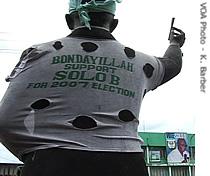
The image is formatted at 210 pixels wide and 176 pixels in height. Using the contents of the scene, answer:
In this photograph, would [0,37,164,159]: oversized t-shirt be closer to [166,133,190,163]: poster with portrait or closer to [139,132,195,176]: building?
[139,132,195,176]: building

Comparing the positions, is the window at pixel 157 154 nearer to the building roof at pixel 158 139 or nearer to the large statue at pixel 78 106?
the building roof at pixel 158 139

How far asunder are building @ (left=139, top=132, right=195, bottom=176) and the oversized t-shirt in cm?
1262

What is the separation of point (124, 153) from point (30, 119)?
0.20m

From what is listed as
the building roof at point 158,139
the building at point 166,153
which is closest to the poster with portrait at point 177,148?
the building at point 166,153

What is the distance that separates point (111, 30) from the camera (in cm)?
106

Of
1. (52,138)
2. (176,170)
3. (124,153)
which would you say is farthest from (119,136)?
(176,170)

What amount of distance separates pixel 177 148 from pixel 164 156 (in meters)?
0.49

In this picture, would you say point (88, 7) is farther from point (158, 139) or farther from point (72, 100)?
point (158, 139)

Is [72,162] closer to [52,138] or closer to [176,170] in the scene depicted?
[52,138]

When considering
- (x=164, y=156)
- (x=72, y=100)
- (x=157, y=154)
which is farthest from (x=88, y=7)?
(x=164, y=156)

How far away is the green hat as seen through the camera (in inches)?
39.3

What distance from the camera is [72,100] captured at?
93cm

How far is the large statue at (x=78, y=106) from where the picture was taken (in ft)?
2.96

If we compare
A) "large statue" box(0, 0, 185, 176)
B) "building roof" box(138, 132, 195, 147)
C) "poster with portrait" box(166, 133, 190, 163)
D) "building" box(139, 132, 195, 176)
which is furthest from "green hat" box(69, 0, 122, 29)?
"poster with portrait" box(166, 133, 190, 163)
